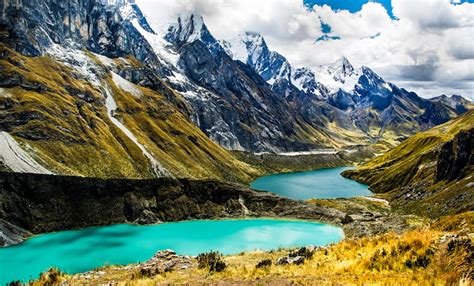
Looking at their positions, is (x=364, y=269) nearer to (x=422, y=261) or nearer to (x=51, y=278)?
(x=422, y=261)

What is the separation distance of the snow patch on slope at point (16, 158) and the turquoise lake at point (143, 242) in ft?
201

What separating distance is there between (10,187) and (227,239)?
5475 cm

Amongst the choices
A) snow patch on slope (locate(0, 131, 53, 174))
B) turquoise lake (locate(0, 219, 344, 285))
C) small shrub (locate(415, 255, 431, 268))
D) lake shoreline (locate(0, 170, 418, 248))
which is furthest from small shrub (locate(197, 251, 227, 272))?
snow patch on slope (locate(0, 131, 53, 174))

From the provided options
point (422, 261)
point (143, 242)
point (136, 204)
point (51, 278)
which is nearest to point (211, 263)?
point (51, 278)

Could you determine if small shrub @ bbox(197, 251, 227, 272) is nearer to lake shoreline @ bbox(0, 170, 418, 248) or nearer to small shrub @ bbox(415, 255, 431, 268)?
small shrub @ bbox(415, 255, 431, 268)

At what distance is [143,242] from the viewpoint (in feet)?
286

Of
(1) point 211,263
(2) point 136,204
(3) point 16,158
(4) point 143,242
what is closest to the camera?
(1) point 211,263

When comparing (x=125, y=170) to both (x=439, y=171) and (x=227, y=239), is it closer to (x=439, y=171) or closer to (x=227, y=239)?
(x=227, y=239)

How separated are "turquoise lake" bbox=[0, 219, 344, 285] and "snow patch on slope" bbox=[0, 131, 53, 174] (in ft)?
201

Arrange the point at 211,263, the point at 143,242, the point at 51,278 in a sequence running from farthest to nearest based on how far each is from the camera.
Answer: the point at 143,242 → the point at 211,263 → the point at 51,278

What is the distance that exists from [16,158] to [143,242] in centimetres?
8865

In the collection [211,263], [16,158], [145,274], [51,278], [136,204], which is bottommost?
[51,278]

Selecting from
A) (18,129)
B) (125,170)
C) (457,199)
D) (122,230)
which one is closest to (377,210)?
(457,199)

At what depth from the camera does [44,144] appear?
172125 mm
